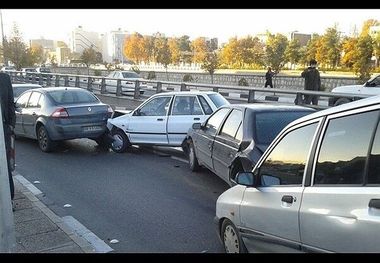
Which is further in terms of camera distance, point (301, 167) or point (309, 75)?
point (309, 75)

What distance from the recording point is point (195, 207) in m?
5.76

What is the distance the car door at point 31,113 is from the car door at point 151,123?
92.4 inches

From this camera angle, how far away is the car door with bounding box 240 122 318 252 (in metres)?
2.95

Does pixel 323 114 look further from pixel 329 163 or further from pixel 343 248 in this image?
pixel 343 248

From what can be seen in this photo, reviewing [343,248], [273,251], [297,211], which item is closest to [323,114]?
[297,211]

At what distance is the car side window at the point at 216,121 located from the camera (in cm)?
691

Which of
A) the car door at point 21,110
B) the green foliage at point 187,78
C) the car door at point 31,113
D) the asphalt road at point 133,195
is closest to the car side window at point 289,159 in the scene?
the asphalt road at point 133,195

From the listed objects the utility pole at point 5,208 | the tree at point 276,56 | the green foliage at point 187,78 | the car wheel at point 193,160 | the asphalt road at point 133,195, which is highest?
the tree at point 276,56

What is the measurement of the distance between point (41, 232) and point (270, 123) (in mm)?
3228

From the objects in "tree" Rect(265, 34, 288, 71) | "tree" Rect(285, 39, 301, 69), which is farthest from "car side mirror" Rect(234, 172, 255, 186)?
"tree" Rect(285, 39, 301, 69)

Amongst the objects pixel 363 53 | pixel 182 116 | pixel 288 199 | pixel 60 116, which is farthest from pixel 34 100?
A: pixel 363 53

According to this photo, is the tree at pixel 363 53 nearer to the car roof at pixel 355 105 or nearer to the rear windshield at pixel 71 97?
the rear windshield at pixel 71 97

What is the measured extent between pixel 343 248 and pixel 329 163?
0.54 meters

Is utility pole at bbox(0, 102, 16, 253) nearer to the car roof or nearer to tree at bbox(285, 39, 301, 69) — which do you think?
the car roof
